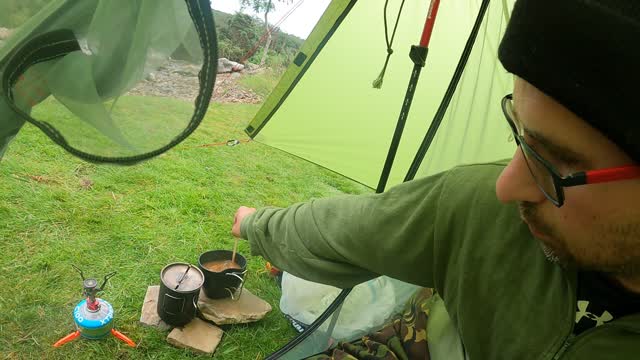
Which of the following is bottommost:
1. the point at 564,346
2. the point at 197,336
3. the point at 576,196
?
the point at 197,336

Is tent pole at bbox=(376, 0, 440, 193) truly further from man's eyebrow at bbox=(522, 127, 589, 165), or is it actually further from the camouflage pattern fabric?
man's eyebrow at bbox=(522, 127, 589, 165)

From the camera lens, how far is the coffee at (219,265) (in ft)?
6.02

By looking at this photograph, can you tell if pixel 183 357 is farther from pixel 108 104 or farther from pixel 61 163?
pixel 61 163

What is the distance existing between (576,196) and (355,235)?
484mm

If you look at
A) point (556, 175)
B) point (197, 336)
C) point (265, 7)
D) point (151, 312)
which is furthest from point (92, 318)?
point (556, 175)

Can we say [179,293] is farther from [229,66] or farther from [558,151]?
Result: [558,151]

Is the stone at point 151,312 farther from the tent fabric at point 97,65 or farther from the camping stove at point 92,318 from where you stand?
the tent fabric at point 97,65

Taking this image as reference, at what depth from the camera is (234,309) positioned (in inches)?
72.7

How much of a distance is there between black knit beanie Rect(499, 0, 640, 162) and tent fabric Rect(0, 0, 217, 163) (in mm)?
445

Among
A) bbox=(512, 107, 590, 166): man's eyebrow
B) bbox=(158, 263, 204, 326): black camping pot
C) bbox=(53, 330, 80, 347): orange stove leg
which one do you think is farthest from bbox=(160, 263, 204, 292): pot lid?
bbox=(512, 107, 590, 166): man's eyebrow

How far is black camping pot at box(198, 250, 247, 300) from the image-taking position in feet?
5.88

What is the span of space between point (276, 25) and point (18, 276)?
1.34m

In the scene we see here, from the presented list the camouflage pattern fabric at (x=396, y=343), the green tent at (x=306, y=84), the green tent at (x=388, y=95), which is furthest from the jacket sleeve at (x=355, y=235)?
the green tent at (x=388, y=95)

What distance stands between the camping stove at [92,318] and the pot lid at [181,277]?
0.21 m
